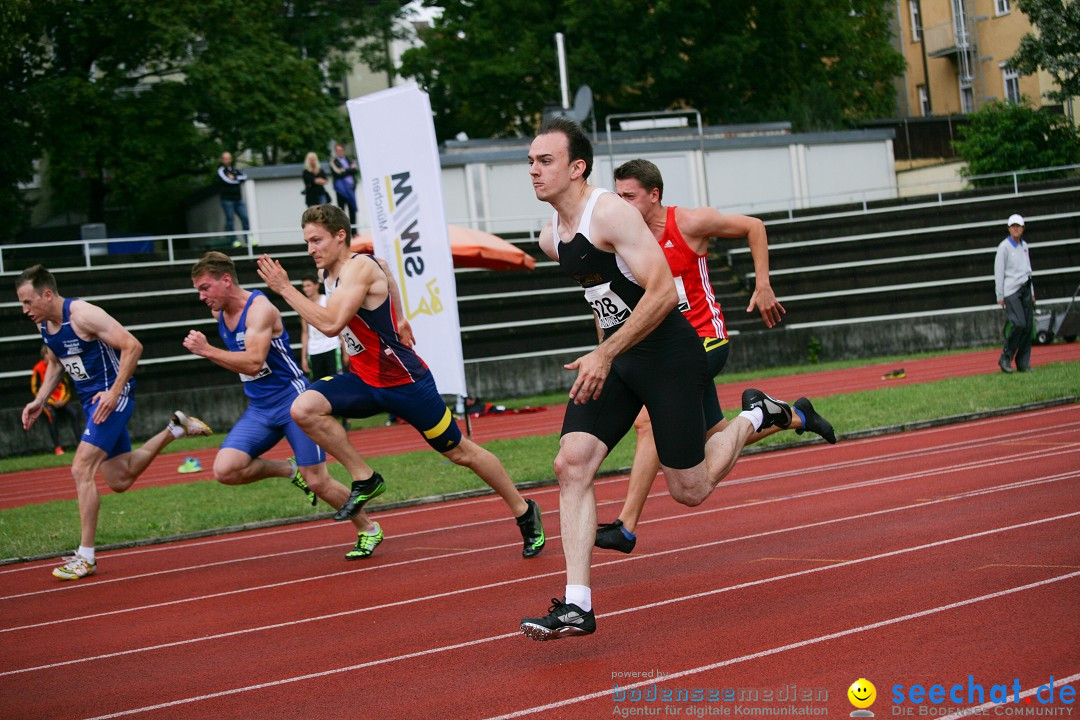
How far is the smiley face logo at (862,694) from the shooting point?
3895 millimetres

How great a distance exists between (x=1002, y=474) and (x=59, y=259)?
62.7 feet

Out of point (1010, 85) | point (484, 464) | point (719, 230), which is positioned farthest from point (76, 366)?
point (1010, 85)

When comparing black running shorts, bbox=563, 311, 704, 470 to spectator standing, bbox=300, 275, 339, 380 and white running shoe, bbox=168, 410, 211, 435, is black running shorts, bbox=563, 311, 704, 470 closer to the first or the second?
white running shoe, bbox=168, 410, 211, 435

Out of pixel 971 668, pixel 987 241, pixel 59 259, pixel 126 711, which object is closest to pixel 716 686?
pixel 971 668

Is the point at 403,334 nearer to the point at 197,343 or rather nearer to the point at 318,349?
the point at 197,343

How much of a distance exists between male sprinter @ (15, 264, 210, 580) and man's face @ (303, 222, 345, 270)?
5.43 feet

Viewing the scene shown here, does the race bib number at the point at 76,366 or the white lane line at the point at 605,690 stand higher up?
the race bib number at the point at 76,366

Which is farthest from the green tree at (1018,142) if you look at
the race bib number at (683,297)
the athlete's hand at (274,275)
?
the athlete's hand at (274,275)

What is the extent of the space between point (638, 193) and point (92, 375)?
4.23 meters

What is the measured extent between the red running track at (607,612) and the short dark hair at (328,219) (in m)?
2.14

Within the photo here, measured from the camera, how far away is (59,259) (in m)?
23.0

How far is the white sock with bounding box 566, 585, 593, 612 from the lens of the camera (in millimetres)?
4926

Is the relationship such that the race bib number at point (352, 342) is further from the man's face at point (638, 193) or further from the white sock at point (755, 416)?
the white sock at point (755, 416)

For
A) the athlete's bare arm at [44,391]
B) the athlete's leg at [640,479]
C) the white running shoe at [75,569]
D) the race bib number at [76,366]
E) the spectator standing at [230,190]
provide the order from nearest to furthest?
the athlete's leg at [640,479] < the white running shoe at [75,569] < the race bib number at [76,366] < the athlete's bare arm at [44,391] < the spectator standing at [230,190]
